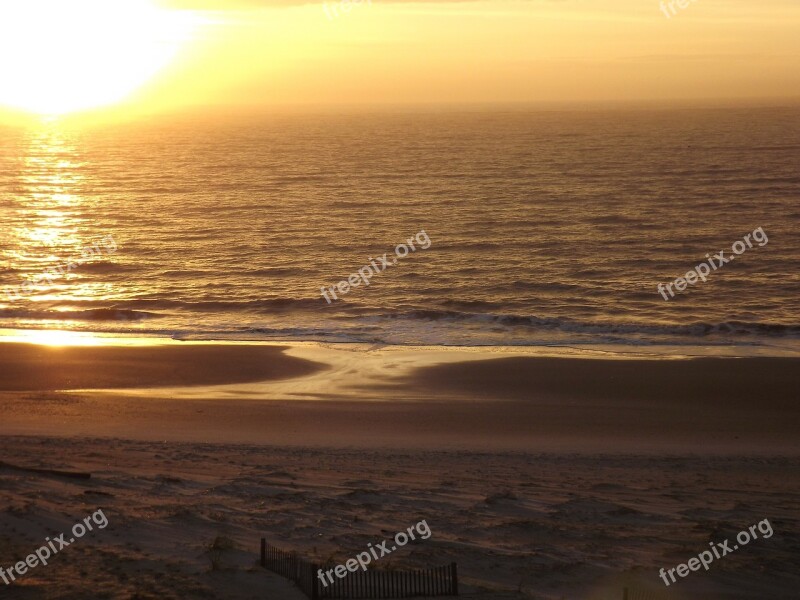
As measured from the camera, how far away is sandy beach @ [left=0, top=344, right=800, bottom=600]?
840 cm

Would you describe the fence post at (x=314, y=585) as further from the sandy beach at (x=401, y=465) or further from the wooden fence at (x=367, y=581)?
the sandy beach at (x=401, y=465)

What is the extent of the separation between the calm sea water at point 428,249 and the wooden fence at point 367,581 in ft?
53.6

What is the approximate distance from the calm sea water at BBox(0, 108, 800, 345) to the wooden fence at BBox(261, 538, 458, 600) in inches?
643

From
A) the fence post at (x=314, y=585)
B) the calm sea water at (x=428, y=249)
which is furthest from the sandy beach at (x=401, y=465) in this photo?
the calm sea water at (x=428, y=249)

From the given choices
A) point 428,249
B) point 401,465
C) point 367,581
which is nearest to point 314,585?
point 367,581

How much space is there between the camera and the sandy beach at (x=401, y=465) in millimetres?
8398

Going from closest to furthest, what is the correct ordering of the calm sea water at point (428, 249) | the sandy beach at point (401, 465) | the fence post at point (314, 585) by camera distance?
the fence post at point (314, 585)
the sandy beach at point (401, 465)
the calm sea water at point (428, 249)

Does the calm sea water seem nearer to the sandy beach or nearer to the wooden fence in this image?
the sandy beach

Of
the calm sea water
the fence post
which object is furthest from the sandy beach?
the calm sea water

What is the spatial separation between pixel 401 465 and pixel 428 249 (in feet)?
82.0

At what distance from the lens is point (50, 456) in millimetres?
12461

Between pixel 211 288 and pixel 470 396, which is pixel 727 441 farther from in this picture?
pixel 211 288

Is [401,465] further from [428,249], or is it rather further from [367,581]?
[428,249]

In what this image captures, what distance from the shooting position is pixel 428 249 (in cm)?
3762
